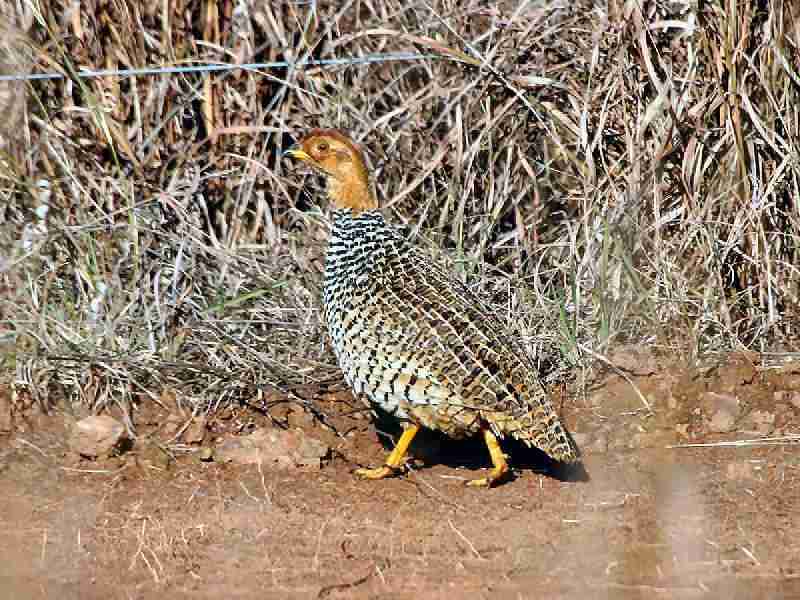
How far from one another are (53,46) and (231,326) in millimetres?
1586

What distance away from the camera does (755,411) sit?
5.64 metres

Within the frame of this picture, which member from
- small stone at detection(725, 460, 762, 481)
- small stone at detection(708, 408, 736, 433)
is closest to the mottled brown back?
small stone at detection(725, 460, 762, 481)

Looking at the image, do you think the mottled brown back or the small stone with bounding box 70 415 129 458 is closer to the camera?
the mottled brown back

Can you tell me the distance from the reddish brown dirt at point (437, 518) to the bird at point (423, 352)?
9.8 inches

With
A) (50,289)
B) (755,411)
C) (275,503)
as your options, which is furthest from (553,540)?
(50,289)

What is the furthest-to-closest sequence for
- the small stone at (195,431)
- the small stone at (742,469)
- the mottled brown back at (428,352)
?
the small stone at (195,431) → the small stone at (742,469) → the mottled brown back at (428,352)

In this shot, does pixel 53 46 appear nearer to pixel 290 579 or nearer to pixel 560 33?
pixel 560 33

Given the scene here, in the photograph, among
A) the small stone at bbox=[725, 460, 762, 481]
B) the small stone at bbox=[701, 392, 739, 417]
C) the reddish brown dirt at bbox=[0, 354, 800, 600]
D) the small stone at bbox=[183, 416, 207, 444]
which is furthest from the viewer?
the small stone at bbox=[701, 392, 739, 417]

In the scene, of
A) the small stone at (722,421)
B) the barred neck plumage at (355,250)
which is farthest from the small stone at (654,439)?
the barred neck plumage at (355,250)

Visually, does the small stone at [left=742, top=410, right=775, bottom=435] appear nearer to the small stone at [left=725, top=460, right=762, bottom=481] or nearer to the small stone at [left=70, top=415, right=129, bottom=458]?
the small stone at [left=725, top=460, right=762, bottom=481]

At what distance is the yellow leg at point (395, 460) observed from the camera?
17.0 ft

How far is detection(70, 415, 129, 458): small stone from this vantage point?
5223mm

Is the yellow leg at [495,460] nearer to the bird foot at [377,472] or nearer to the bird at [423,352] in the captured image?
the bird at [423,352]

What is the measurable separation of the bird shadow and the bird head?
0.95 metres
